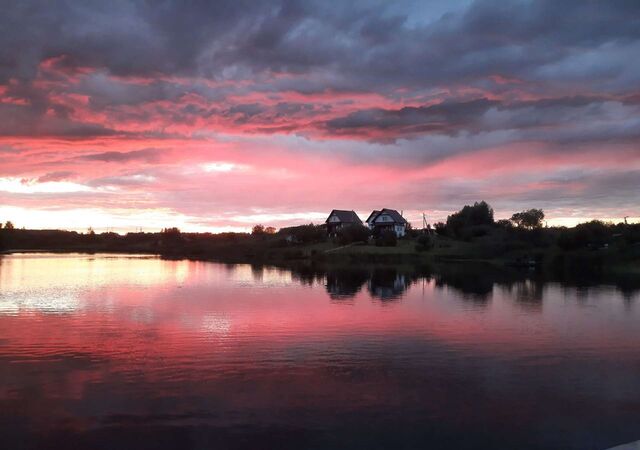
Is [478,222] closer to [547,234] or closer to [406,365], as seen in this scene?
[547,234]

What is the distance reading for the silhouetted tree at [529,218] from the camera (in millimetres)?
139400

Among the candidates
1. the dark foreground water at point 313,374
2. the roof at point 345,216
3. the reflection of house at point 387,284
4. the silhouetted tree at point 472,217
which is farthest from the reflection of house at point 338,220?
the dark foreground water at point 313,374

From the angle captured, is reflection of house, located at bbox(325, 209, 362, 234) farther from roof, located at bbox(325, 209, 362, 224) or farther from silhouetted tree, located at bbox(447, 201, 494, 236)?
silhouetted tree, located at bbox(447, 201, 494, 236)

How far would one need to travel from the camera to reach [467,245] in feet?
335

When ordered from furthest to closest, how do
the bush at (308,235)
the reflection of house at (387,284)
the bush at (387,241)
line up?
1. the bush at (308,235)
2. the bush at (387,241)
3. the reflection of house at (387,284)

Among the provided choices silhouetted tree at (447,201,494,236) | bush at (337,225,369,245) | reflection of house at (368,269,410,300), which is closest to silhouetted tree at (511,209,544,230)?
silhouetted tree at (447,201,494,236)

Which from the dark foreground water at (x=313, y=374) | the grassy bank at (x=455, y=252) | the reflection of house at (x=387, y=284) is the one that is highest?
the grassy bank at (x=455, y=252)

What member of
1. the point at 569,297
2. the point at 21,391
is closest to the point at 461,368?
the point at 21,391

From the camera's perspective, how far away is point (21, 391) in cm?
1783

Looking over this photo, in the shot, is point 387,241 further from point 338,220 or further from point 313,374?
point 313,374

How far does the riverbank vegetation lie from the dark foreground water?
49.2 metres

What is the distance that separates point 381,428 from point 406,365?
673cm

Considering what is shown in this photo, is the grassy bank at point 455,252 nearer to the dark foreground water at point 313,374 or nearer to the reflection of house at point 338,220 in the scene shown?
the reflection of house at point 338,220

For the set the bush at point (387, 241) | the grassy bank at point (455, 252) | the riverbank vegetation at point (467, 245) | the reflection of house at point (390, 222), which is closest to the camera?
the grassy bank at point (455, 252)
